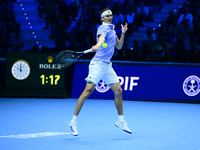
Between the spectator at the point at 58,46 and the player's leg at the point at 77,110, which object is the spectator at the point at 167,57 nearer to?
the spectator at the point at 58,46

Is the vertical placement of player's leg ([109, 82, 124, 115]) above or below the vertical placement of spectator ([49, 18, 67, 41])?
below

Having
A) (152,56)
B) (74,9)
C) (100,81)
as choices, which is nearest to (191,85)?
(152,56)

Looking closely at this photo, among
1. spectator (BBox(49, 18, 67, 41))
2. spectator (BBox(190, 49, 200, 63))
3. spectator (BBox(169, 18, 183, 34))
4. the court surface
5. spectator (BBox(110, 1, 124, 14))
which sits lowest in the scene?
the court surface

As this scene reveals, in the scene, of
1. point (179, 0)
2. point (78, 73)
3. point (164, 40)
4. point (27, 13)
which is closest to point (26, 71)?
point (78, 73)

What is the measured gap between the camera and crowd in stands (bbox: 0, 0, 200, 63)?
11.1 meters

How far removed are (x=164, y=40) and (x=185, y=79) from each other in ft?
10.5

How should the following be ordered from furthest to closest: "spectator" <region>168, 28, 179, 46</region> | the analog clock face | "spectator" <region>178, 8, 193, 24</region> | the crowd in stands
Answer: "spectator" <region>178, 8, 193, 24</region>, "spectator" <region>168, 28, 179, 46</region>, the crowd in stands, the analog clock face

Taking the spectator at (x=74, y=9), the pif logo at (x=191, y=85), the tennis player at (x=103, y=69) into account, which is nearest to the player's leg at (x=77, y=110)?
the tennis player at (x=103, y=69)

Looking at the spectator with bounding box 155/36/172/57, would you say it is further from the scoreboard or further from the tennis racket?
the tennis racket

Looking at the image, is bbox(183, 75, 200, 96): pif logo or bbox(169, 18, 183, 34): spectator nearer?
bbox(183, 75, 200, 96): pif logo

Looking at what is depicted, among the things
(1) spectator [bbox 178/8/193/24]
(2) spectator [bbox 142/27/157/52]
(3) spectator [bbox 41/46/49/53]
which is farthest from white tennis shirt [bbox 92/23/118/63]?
(1) spectator [bbox 178/8/193/24]

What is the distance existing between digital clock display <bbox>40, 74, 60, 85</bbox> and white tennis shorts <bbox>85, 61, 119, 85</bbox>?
4602mm

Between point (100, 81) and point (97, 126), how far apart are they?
3.68 meters

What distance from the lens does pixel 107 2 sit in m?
14.0
